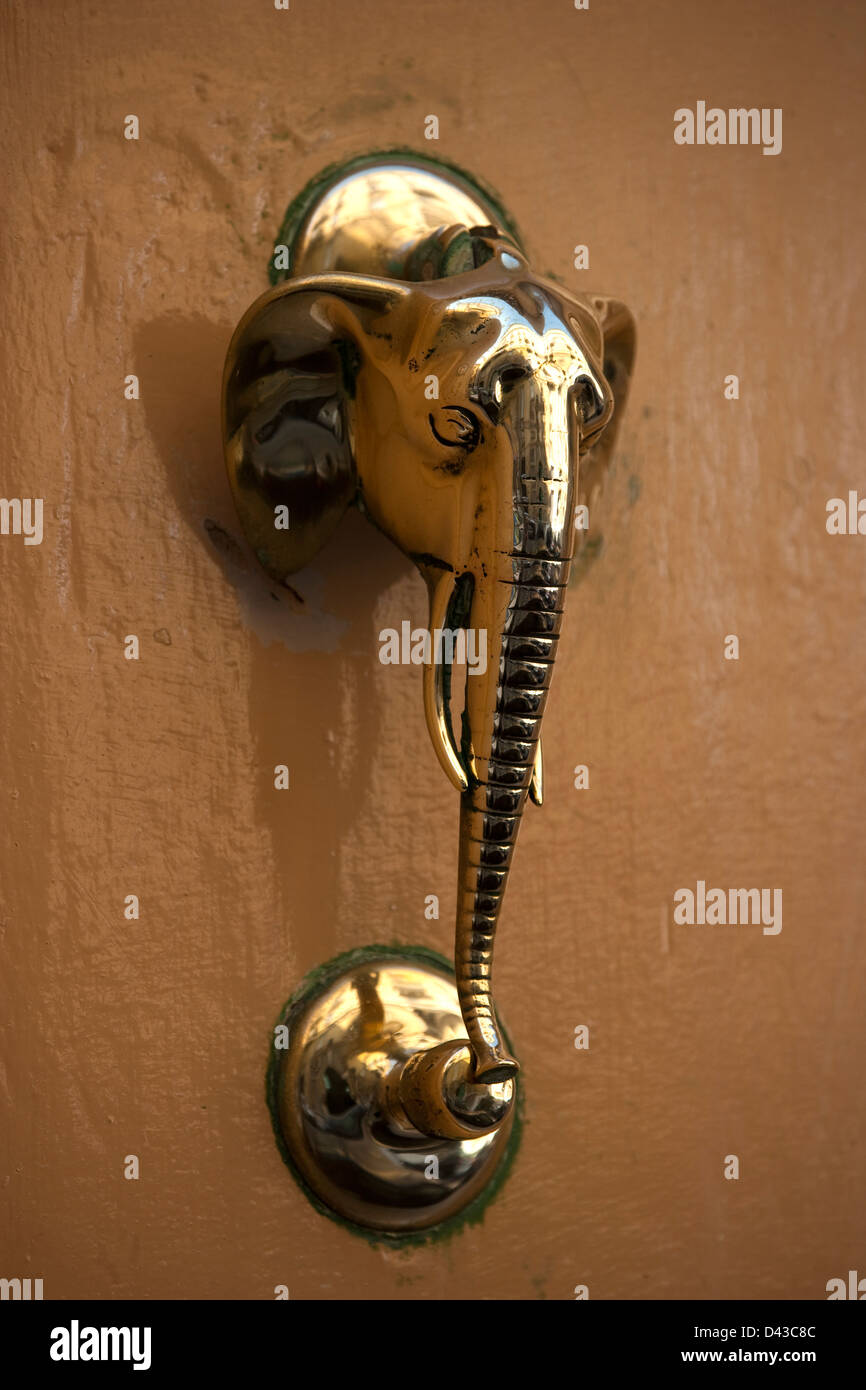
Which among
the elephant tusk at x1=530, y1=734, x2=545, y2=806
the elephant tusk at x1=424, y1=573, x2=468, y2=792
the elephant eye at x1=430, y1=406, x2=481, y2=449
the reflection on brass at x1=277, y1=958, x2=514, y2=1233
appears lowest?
the reflection on brass at x1=277, y1=958, x2=514, y2=1233

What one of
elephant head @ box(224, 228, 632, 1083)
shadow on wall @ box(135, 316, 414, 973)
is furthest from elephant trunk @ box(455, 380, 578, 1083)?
shadow on wall @ box(135, 316, 414, 973)

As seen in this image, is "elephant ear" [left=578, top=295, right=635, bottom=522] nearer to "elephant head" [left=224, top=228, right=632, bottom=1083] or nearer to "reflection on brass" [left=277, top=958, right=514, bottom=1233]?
"elephant head" [left=224, top=228, right=632, bottom=1083]

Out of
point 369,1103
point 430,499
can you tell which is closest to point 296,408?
point 430,499

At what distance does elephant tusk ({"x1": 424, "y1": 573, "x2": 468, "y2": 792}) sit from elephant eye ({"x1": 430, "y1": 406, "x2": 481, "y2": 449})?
45 millimetres

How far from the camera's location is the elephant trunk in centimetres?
50

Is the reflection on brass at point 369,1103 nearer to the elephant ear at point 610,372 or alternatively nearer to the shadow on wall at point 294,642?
the shadow on wall at point 294,642

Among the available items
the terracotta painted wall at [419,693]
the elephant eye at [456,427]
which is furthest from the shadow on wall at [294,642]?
the elephant eye at [456,427]

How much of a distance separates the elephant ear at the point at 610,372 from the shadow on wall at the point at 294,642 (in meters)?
0.09

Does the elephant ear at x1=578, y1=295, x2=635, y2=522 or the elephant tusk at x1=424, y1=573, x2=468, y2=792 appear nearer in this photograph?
the elephant tusk at x1=424, y1=573, x2=468, y2=792

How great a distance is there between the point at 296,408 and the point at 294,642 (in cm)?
9

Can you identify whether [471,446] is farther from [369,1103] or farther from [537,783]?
[369,1103]

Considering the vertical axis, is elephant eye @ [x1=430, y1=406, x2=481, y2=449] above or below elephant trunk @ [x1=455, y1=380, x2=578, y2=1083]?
above
